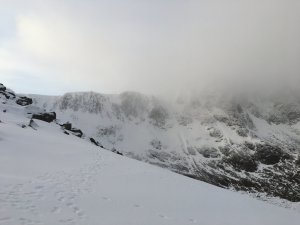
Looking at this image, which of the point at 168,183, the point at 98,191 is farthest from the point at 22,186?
the point at 168,183

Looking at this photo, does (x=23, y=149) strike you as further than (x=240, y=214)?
Yes

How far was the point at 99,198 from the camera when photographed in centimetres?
1631

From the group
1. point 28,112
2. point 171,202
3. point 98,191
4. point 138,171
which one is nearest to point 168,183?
point 138,171

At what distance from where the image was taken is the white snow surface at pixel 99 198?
1305 centimetres

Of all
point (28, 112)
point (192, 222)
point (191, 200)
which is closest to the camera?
point (192, 222)

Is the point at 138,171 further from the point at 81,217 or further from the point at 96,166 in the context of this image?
the point at 81,217

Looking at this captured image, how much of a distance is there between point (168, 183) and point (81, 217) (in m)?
11.5

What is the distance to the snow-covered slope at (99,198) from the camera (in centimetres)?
1308

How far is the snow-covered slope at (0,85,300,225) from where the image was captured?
1308cm

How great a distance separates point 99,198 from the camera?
16.3 meters

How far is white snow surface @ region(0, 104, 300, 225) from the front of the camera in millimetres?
13055

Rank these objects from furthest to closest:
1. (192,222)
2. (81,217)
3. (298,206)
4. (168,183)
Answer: (298,206), (168,183), (192,222), (81,217)

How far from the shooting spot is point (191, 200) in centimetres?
1980

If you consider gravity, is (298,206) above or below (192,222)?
below
